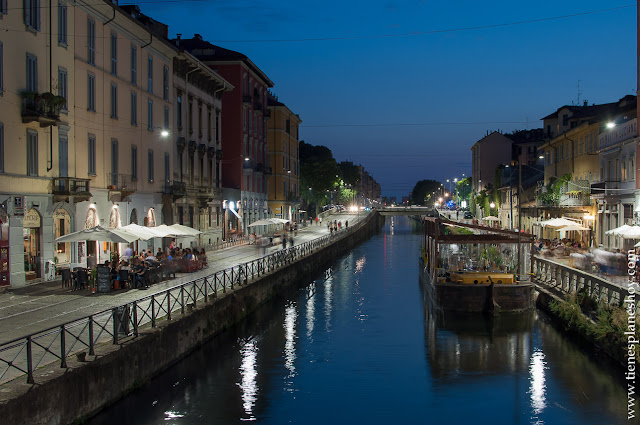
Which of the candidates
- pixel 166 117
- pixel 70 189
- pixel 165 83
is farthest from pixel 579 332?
pixel 165 83

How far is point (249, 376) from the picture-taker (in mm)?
18812

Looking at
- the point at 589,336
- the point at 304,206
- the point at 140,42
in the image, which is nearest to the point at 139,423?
the point at 589,336

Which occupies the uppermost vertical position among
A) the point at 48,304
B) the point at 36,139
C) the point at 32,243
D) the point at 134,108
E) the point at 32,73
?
the point at 134,108

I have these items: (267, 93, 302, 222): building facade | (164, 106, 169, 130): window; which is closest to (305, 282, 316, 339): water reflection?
(164, 106, 169, 130): window

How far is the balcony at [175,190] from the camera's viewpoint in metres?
40.2

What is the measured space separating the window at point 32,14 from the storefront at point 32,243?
22.9ft

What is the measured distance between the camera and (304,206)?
12056cm

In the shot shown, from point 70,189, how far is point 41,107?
3.71m

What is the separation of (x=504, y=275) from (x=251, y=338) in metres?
11.3

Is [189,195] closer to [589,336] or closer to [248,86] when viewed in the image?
[248,86]

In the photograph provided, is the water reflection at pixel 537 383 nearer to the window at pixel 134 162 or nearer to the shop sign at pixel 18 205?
the shop sign at pixel 18 205

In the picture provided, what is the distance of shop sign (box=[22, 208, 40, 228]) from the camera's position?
24.3m

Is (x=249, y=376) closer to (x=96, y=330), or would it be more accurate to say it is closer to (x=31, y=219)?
(x=96, y=330)

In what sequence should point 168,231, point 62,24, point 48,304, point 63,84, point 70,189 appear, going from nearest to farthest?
point 48,304, point 70,189, point 62,24, point 63,84, point 168,231
